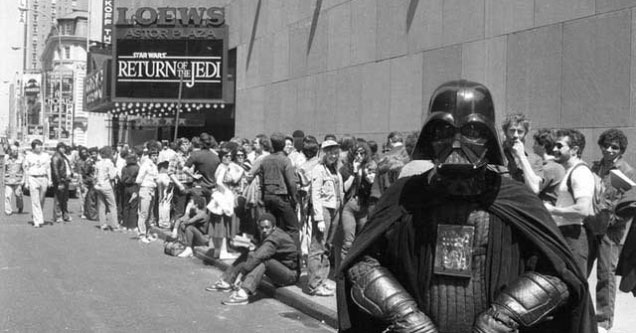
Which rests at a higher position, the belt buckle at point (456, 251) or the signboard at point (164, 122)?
the signboard at point (164, 122)

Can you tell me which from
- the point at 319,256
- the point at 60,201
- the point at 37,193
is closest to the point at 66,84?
the point at 60,201

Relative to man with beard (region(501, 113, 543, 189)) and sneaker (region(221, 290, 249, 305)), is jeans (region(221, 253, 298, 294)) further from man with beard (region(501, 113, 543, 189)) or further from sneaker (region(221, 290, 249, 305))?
man with beard (region(501, 113, 543, 189))

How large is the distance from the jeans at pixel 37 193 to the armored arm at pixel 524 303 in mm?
16422

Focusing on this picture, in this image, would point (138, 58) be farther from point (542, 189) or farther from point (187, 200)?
point (542, 189)

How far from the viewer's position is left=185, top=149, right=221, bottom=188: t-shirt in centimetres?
1434

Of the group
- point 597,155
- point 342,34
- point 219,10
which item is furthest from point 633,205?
point 219,10

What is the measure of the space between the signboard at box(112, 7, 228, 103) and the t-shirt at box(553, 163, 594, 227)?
25.3 metres

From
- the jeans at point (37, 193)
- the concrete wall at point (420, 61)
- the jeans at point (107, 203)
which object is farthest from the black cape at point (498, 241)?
the jeans at point (37, 193)

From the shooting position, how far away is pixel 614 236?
7.38m

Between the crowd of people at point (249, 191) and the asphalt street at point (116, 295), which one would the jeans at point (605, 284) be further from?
the asphalt street at point (116, 295)

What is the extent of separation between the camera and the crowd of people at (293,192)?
668cm

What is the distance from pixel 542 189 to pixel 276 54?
1851cm

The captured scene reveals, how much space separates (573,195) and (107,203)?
45.3 ft

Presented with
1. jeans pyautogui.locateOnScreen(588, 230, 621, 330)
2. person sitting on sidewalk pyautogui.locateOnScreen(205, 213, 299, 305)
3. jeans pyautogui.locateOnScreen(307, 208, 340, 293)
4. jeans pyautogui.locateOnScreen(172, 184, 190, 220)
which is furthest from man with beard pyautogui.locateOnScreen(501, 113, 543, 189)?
jeans pyautogui.locateOnScreen(172, 184, 190, 220)
